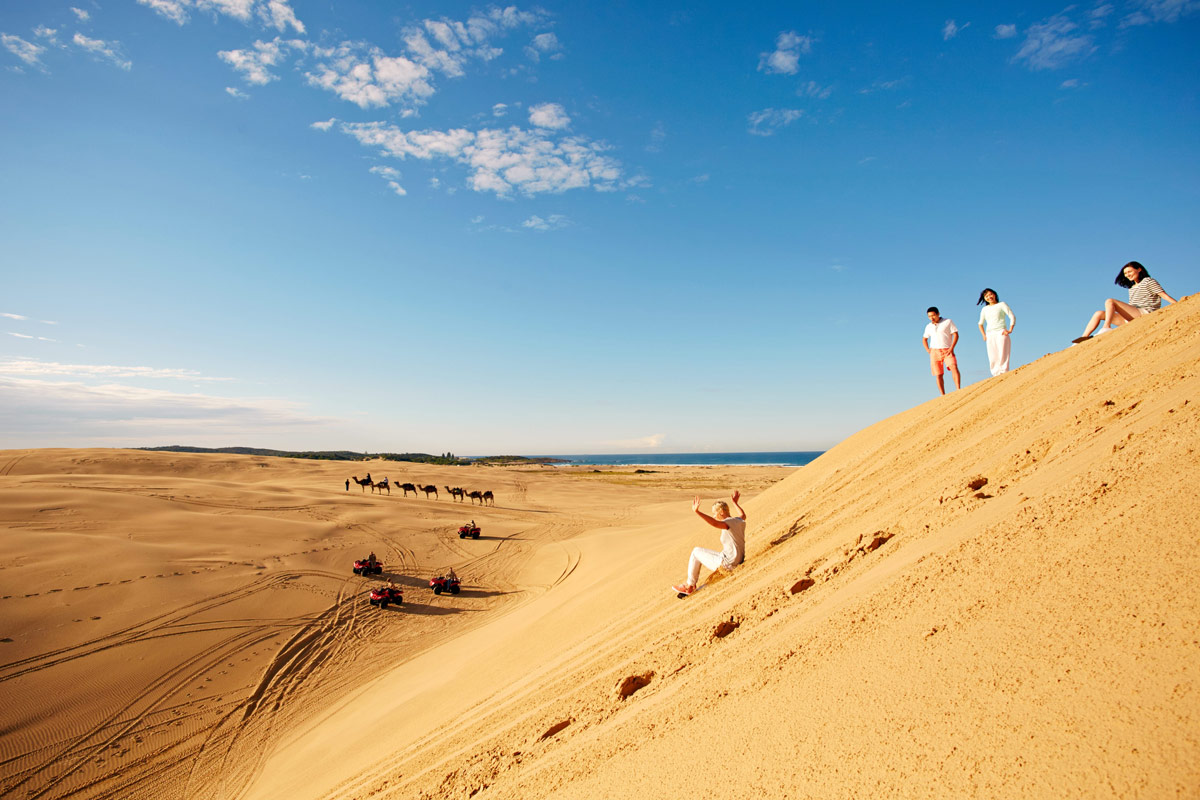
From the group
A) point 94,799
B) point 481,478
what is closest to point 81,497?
point 94,799

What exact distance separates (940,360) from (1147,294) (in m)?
2.65

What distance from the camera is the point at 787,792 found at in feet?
7.54

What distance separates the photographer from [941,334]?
903 cm

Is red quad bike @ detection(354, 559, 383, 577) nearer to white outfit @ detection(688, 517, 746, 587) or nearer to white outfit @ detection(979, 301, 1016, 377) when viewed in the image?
white outfit @ detection(688, 517, 746, 587)

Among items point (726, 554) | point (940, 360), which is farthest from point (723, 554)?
point (940, 360)

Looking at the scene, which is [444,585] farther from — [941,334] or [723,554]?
[941,334]

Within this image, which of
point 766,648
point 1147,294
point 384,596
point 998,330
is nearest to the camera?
point 766,648

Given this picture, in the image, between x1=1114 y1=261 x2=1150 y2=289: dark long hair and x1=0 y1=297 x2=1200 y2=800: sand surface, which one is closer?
x1=0 y1=297 x2=1200 y2=800: sand surface

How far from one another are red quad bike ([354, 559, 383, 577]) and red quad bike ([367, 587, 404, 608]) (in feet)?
5.93

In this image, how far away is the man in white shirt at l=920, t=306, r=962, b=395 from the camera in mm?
8914

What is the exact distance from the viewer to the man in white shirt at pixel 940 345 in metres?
8.91

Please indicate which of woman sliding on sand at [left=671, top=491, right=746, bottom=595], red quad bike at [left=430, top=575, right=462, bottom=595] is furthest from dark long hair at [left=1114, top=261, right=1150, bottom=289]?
red quad bike at [left=430, top=575, right=462, bottom=595]

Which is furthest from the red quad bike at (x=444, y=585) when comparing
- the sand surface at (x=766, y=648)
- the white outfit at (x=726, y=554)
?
the white outfit at (x=726, y=554)

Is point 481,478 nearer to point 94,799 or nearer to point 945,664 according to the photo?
point 94,799
